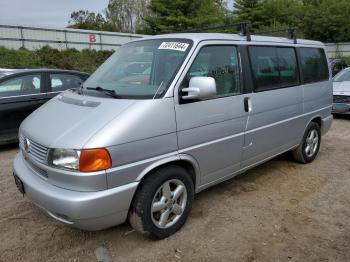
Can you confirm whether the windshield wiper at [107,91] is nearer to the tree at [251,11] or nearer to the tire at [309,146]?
the tire at [309,146]

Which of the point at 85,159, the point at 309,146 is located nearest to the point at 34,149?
the point at 85,159

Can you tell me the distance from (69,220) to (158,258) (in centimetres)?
87

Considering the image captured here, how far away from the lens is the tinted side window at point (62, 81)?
24.0 feet

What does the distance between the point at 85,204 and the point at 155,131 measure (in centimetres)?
86

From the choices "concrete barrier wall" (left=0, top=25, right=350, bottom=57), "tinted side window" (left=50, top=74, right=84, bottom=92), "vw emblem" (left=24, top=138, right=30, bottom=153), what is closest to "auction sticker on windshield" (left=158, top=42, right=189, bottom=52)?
"vw emblem" (left=24, top=138, right=30, bottom=153)

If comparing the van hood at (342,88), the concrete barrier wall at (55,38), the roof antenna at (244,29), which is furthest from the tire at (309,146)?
the concrete barrier wall at (55,38)

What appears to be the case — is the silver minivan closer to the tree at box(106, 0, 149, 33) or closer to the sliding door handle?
the sliding door handle

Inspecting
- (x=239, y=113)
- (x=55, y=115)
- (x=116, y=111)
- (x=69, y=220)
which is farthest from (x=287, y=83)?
(x=69, y=220)

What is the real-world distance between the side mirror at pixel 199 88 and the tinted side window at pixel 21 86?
4531 millimetres

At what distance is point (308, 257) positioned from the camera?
10.7 ft

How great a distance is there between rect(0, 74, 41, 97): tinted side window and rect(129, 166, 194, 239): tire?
4.52 meters

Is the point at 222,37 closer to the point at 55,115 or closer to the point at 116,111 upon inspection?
the point at 116,111

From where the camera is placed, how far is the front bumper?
9.49 ft

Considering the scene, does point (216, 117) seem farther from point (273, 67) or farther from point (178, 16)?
point (178, 16)
